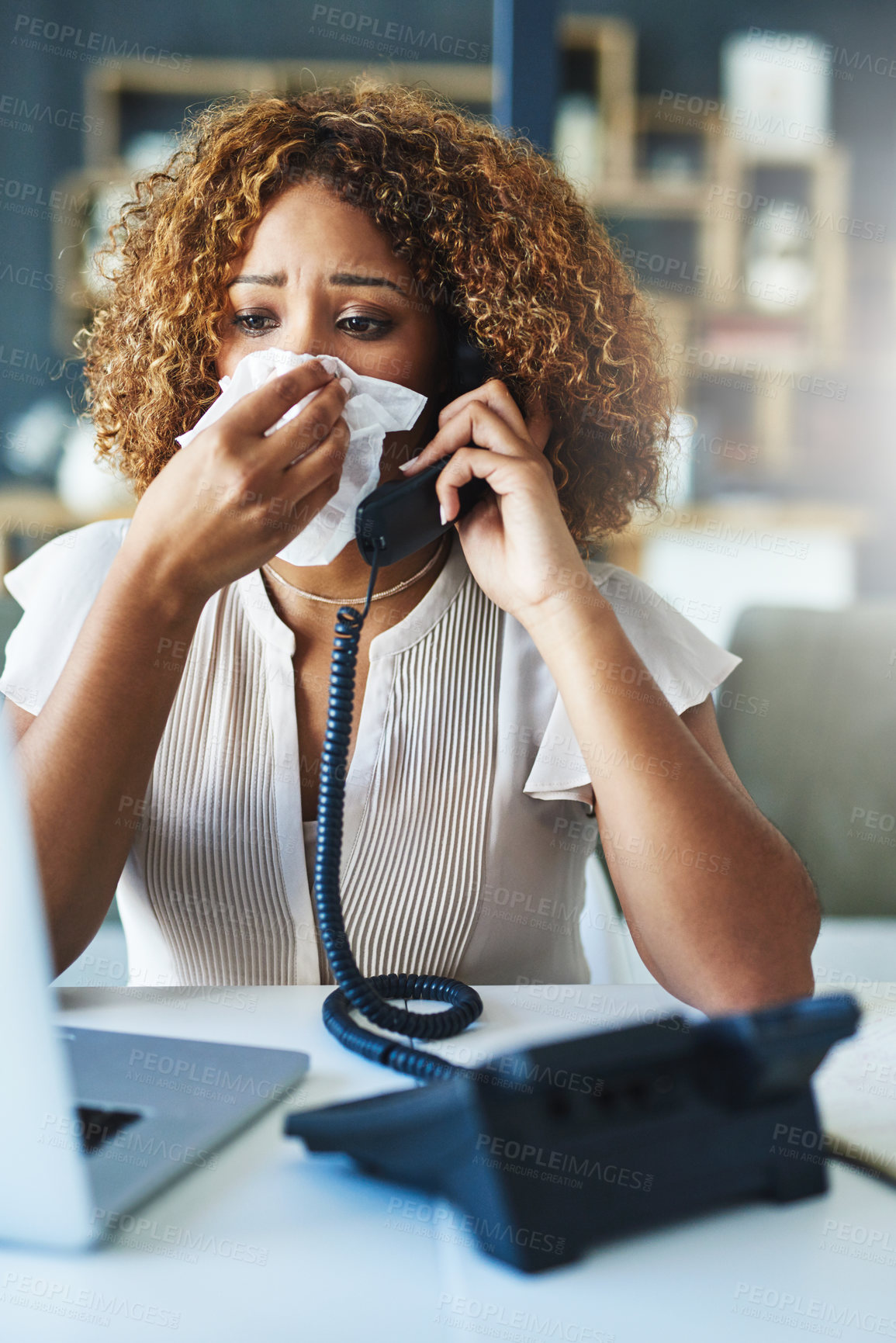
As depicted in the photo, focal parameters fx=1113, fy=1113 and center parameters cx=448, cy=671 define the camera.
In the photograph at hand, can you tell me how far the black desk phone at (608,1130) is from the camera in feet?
1.66

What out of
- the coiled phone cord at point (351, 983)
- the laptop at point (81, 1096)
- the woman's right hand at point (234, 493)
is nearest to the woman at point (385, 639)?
the woman's right hand at point (234, 493)

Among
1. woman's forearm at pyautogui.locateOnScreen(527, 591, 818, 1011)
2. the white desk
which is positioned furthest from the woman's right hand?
the white desk

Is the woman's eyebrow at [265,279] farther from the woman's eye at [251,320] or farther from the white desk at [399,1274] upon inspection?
the white desk at [399,1274]

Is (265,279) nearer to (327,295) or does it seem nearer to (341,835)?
(327,295)

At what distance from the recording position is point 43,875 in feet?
3.00

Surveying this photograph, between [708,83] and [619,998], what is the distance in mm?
4964

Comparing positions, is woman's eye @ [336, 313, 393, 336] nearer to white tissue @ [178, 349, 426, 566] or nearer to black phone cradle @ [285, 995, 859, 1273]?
white tissue @ [178, 349, 426, 566]

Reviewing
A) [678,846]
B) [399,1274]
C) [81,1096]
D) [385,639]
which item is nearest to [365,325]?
[385,639]

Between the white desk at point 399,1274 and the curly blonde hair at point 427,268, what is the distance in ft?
3.01

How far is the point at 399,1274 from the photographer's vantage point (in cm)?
51

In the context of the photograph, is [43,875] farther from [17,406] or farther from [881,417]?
[881,417]

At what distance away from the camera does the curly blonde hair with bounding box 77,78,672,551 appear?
3.95 ft

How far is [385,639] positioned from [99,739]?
37cm

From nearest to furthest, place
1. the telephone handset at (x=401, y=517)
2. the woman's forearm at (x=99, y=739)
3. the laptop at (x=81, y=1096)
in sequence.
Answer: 1. the laptop at (x=81, y=1096)
2. the woman's forearm at (x=99, y=739)
3. the telephone handset at (x=401, y=517)
